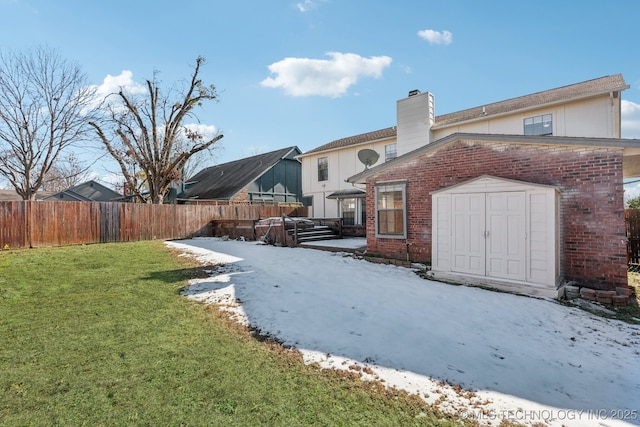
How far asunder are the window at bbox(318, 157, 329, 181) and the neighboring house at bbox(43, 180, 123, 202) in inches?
949

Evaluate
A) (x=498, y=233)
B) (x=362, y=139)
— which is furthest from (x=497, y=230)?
(x=362, y=139)

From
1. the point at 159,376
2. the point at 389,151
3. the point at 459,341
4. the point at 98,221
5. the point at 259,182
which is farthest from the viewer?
the point at 259,182

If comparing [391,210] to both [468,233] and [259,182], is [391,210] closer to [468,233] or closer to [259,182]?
[468,233]

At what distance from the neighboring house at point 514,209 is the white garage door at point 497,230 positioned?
0.02 metres

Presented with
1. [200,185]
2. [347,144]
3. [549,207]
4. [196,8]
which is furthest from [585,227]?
[200,185]

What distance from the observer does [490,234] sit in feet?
20.2

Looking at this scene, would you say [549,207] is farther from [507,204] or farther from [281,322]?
[281,322]

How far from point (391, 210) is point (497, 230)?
3182 millimetres

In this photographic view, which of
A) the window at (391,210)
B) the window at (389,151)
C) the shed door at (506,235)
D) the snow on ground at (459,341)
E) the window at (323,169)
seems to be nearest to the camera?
the snow on ground at (459,341)

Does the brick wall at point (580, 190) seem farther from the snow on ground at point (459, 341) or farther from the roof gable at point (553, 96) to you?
the roof gable at point (553, 96)

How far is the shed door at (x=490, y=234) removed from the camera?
5.87m

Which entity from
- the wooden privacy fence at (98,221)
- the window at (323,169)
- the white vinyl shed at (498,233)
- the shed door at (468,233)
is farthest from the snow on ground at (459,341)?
the window at (323,169)

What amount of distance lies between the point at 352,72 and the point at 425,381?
49.8 feet

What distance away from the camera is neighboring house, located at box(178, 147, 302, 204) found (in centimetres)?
2347
